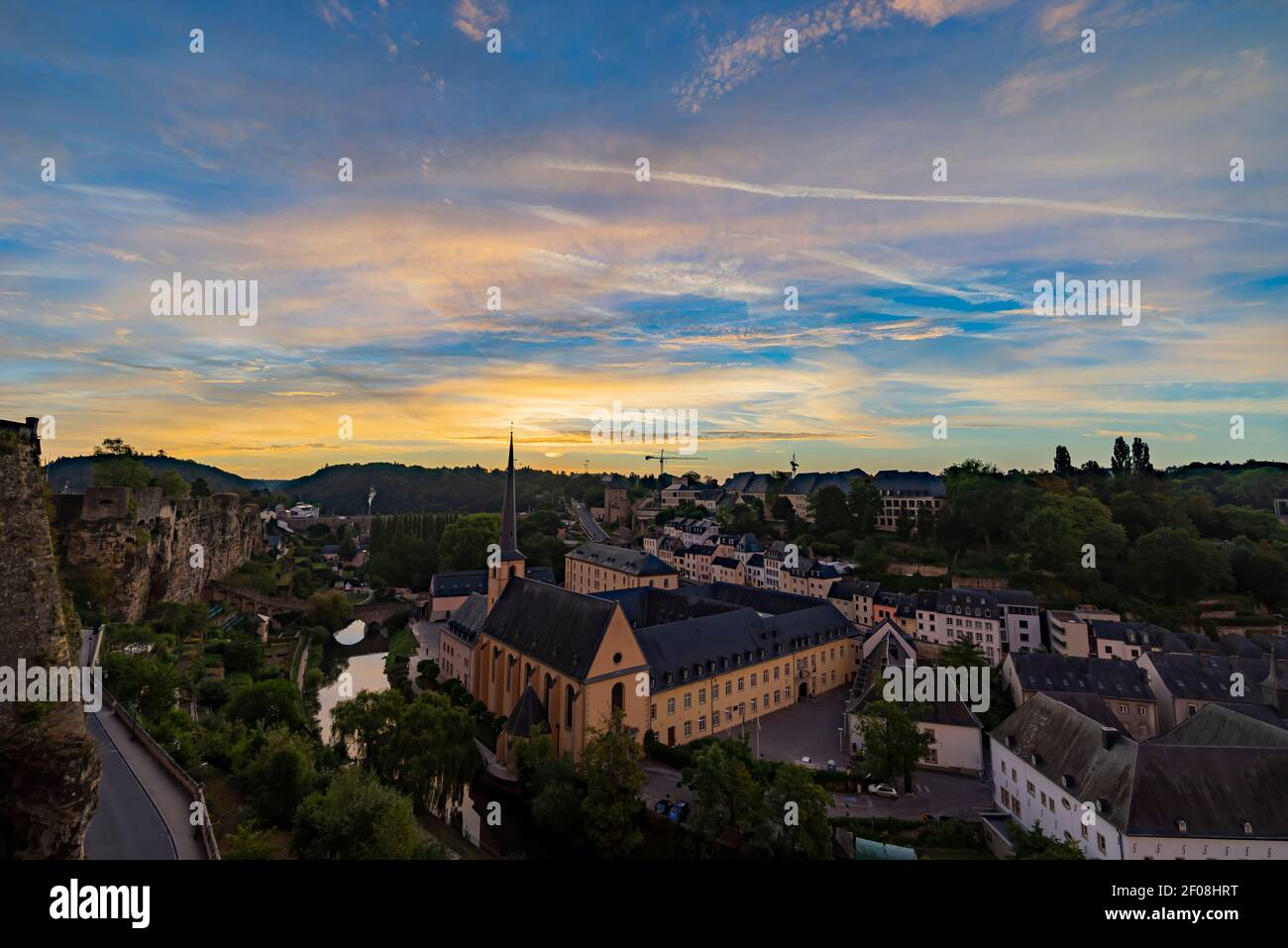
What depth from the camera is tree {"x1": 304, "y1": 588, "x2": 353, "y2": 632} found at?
179ft

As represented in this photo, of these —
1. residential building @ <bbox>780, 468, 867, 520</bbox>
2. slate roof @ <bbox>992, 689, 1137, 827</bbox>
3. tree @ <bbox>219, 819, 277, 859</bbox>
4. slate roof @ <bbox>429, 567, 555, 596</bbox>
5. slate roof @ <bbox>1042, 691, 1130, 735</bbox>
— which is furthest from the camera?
residential building @ <bbox>780, 468, 867, 520</bbox>

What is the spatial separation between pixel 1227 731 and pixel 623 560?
44.5 m

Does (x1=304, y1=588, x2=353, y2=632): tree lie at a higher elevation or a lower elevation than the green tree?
lower

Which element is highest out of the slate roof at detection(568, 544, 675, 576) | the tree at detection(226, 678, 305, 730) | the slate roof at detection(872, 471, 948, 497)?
the slate roof at detection(872, 471, 948, 497)

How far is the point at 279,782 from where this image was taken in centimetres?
1850

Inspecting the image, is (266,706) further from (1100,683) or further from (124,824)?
(1100,683)

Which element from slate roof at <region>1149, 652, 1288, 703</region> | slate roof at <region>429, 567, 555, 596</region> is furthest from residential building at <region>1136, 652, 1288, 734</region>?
slate roof at <region>429, 567, 555, 596</region>

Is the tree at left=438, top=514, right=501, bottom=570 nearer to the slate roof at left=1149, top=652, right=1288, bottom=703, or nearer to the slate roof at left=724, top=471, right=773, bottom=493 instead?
the slate roof at left=724, top=471, right=773, bottom=493

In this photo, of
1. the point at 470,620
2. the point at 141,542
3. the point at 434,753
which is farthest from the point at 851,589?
the point at 141,542

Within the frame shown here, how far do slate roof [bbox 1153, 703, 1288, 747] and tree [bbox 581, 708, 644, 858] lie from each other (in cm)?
1897

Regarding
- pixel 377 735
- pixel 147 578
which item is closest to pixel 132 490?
pixel 147 578

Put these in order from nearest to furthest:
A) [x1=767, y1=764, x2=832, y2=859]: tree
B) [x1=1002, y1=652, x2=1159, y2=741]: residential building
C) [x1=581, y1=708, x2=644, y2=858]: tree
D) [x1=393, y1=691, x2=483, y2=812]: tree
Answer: [x1=767, y1=764, x2=832, y2=859]: tree, [x1=581, y1=708, x2=644, y2=858]: tree, [x1=393, y1=691, x2=483, y2=812]: tree, [x1=1002, y1=652, x2=1159, y2=741]: residential building

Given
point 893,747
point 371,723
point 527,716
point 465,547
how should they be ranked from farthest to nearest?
point 465,547 < point 527,716 < point 893,747 < point 371,723
